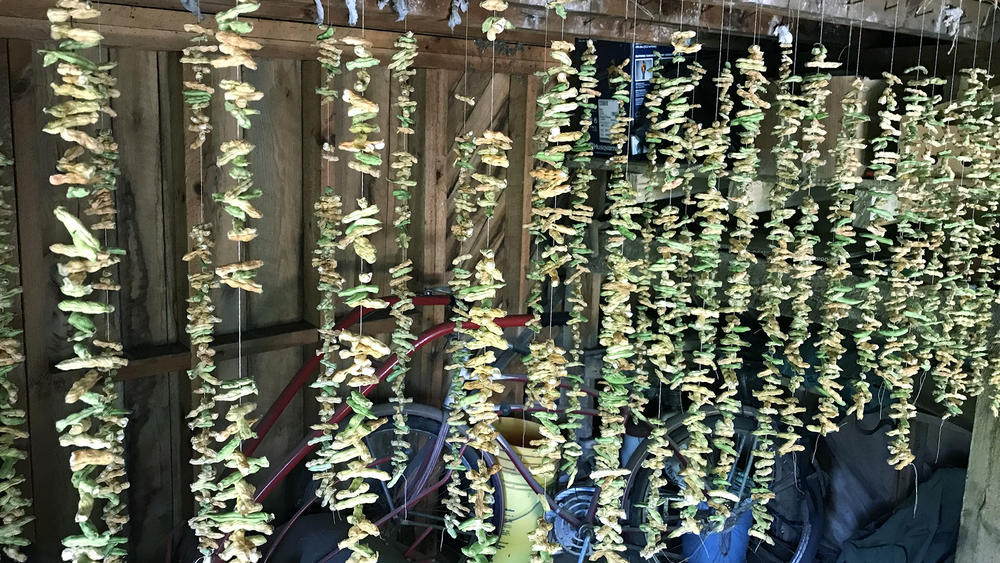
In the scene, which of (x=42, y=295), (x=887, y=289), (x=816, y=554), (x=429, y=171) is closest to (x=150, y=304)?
(x=42, y=295)

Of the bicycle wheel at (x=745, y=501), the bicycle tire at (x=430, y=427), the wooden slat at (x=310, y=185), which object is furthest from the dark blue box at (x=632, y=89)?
the bicycle tire at (x=430, y=427)

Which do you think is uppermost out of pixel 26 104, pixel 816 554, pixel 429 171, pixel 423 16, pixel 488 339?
pixel 423 16

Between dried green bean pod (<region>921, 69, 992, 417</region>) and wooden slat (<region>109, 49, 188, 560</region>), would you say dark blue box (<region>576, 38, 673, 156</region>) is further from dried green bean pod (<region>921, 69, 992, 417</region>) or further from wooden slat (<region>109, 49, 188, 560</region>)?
wooden slat (<region>109, 49, 188, 560</region>)

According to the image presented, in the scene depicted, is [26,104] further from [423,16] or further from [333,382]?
[333,382]

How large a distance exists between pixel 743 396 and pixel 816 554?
79cm

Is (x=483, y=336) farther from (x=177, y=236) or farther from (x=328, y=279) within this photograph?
(x=177, y=236)

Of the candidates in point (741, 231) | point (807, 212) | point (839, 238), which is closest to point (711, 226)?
point (741, 231)

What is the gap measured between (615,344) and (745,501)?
1.85m

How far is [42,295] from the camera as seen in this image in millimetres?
2154

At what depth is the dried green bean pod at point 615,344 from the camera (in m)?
1.77

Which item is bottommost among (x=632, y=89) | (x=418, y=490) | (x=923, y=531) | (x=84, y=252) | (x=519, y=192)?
(x=923, y=531)

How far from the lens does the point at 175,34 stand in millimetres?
2068

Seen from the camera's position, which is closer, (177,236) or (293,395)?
(177,236)

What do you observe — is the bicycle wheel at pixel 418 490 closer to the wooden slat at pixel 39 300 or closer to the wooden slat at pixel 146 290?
the wooden slat at pixel 146 290
